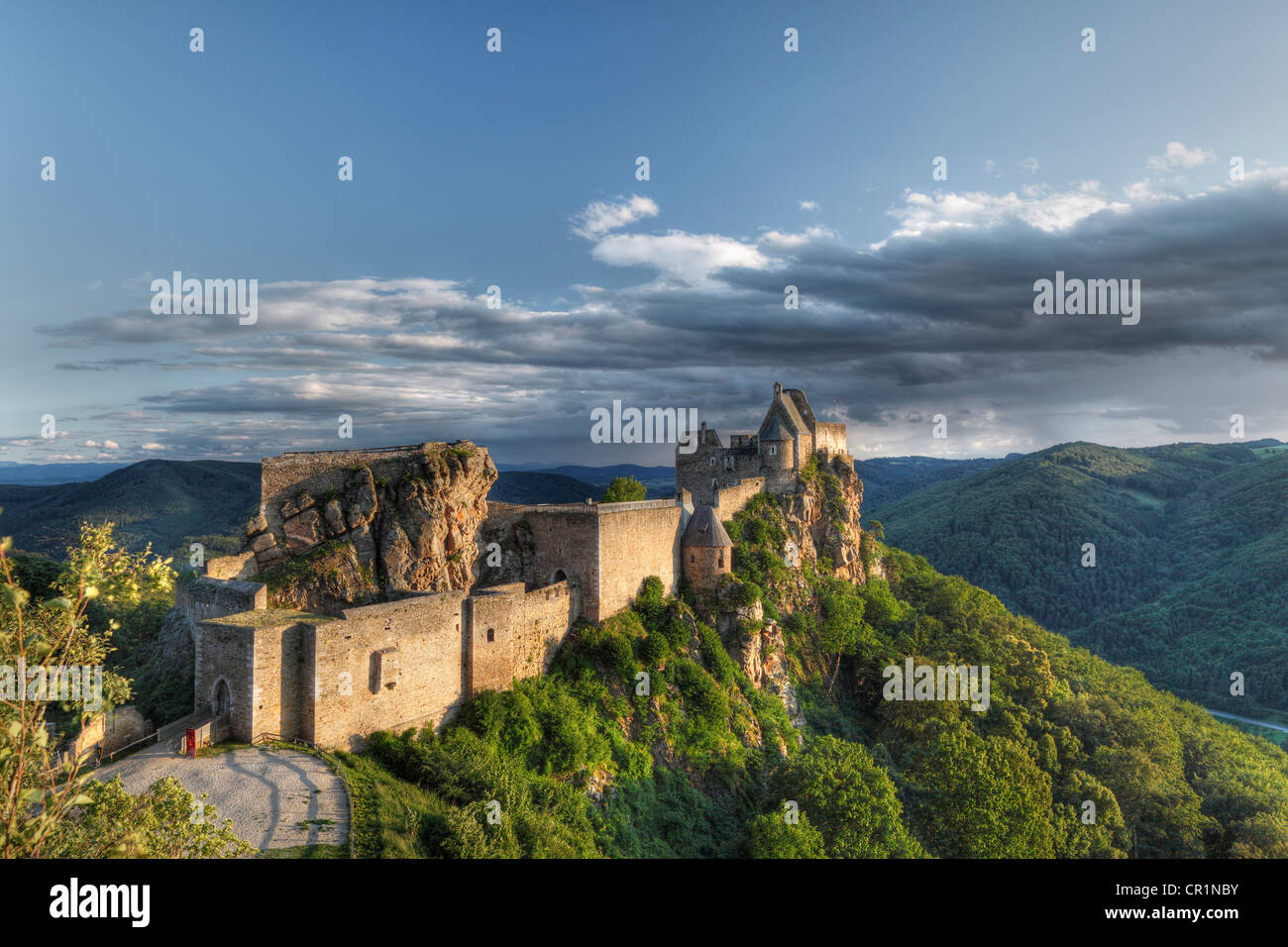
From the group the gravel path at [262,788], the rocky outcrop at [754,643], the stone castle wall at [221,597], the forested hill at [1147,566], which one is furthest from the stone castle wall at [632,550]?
the forested hill at [1147,566]

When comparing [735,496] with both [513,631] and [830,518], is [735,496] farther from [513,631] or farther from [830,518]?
[513,631]

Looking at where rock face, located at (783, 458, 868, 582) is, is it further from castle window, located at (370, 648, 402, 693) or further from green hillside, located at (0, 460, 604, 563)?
green hillside, located at (0, 460, 604, 563)

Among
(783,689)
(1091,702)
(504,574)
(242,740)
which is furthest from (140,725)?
(1091,702)

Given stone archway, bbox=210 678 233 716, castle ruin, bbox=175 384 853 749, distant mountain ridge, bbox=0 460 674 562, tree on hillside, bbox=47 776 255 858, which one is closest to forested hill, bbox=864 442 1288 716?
distant mountain ridge, bbox=0 460 674 562

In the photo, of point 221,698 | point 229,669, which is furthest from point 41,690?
point 221,698
